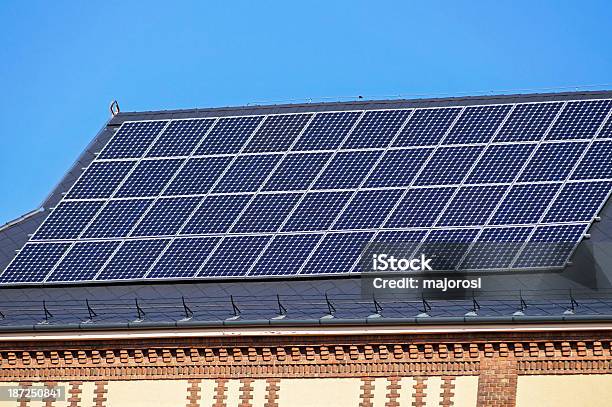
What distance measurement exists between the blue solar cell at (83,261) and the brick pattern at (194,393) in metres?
7.90

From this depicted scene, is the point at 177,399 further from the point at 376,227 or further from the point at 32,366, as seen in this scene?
the point at 376,227

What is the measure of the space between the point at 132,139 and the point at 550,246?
20.9m

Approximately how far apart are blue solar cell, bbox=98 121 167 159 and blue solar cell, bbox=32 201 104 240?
137 inches

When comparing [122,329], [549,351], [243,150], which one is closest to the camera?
[549,351]

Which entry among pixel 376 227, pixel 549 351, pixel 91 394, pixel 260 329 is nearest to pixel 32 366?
pixel 91 394

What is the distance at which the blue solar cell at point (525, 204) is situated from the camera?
71.8 m

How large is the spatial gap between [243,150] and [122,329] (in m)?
13.6

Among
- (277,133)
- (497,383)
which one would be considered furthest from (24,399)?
(277,133)

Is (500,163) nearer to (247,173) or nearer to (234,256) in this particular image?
(247,173)

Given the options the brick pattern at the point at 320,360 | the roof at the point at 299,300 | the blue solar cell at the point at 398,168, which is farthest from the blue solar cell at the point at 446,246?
the brick pattern at the point at 320,360

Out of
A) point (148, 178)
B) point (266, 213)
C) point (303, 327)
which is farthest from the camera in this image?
point (148, 178)

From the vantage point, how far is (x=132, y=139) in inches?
3265

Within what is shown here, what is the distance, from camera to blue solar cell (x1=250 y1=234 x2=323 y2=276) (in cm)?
7219

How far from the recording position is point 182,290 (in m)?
72.5
